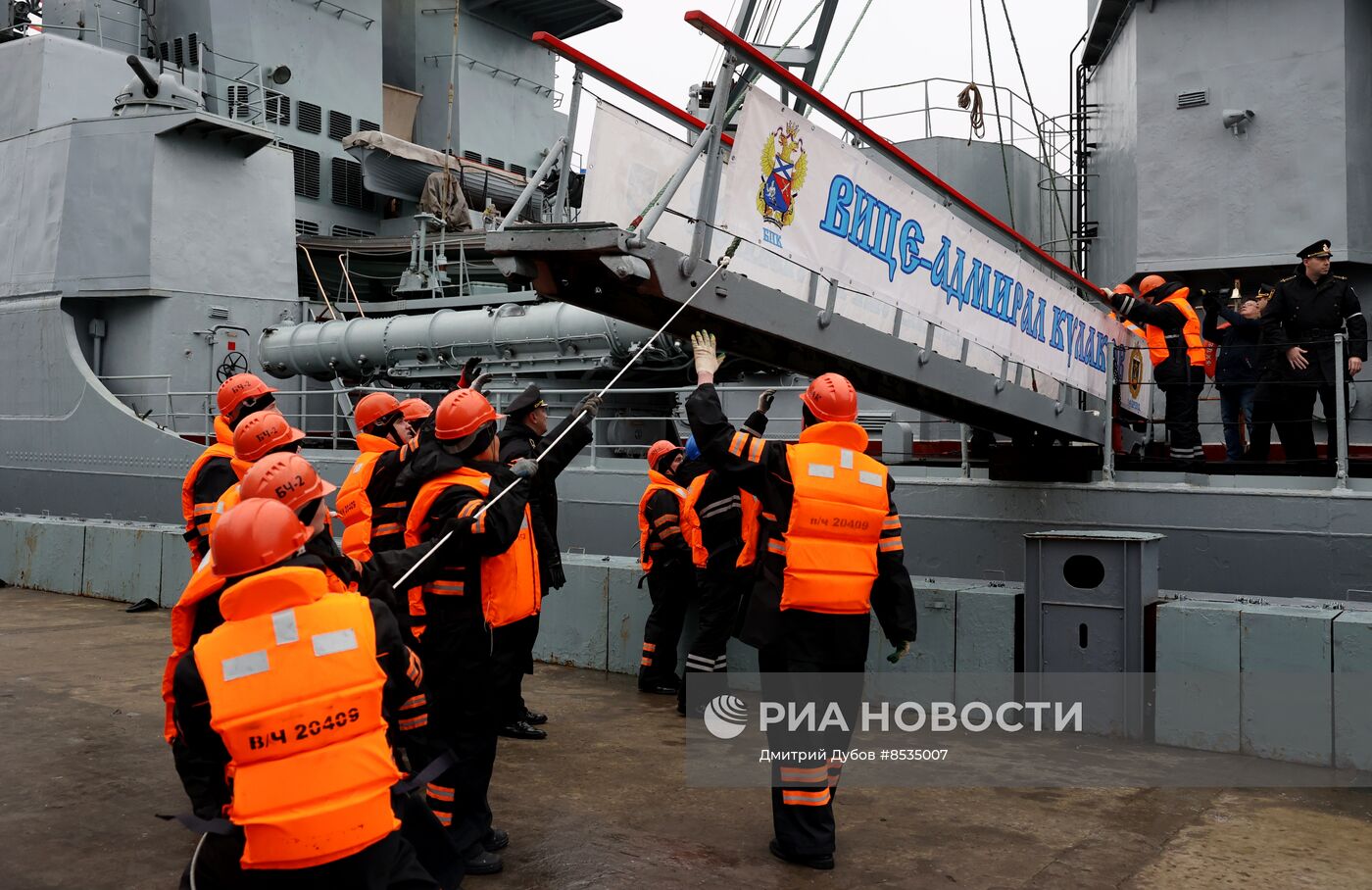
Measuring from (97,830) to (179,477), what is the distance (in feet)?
33.1

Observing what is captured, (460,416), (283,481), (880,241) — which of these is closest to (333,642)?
(283,481)

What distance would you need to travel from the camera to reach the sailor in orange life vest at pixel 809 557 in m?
4.50

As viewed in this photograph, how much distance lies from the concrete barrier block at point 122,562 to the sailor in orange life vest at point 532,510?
17.5 feet

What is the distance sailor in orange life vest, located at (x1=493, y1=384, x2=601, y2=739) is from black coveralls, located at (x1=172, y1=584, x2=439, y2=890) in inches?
66.1

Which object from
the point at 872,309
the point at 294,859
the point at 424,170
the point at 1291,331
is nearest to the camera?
the point at 294,859

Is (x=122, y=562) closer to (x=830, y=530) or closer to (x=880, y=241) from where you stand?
(x=880, y=241)

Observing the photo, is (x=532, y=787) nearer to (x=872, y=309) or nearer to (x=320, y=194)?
(x=872, y=309)

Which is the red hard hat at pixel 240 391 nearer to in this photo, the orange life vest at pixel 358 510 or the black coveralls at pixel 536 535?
the orange life vest at pixel 358 510

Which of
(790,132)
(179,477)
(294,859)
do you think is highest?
(790,132)

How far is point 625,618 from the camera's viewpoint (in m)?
8.38

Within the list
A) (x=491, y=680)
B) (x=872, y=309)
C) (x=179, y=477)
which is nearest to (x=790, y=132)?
(x=872, y=309)

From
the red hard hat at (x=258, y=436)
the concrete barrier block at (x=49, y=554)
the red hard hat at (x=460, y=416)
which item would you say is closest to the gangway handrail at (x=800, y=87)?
the red hard hat at (x=460, y=416)

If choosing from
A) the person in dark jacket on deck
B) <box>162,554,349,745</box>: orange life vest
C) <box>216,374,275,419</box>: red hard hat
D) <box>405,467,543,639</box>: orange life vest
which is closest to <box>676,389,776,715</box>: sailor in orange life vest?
<box>216,374,275,419</box>: red hard hat

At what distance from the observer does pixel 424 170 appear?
1883 centimetres
